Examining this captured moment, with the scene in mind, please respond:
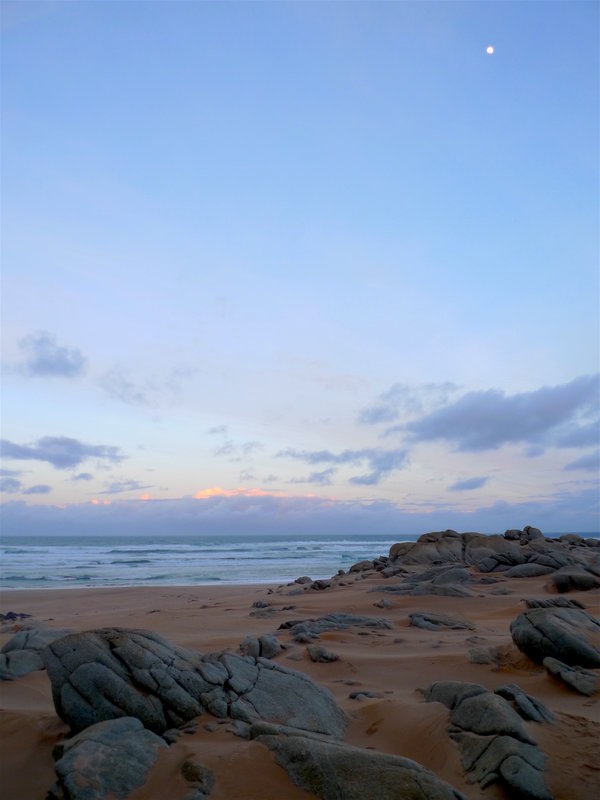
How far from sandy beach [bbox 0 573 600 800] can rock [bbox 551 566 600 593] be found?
0.73 m

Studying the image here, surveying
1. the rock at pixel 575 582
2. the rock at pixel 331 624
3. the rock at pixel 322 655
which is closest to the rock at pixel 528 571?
the rock at pixel 575 582

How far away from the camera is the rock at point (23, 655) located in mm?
7609

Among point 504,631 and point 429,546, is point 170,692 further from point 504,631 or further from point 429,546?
point 429,546

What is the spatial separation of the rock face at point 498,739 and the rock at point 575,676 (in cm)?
102

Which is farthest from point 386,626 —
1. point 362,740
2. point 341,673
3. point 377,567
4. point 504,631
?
point 377,567

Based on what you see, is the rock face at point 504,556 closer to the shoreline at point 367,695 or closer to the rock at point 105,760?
the shoreline at point 367,695

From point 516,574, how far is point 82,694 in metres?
15.8

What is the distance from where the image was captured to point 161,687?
18.0 ft

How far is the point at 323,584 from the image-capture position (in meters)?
19.2

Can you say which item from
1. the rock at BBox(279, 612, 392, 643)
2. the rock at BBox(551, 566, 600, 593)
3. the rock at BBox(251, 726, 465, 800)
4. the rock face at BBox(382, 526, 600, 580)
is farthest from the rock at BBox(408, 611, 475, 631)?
the rock at BBox(251, 726, 465, 800)

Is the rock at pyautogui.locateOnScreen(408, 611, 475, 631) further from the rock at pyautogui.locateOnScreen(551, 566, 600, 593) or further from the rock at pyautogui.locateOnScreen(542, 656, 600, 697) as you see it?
the rock at pyautogui.locateOnScreen(551, 566, 600, 593)

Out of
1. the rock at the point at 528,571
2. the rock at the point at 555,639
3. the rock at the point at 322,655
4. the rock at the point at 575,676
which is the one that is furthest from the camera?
the rock at the point at 528,571

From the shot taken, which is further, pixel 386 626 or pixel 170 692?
pixel 386 626

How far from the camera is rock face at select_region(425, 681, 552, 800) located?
4.61m
